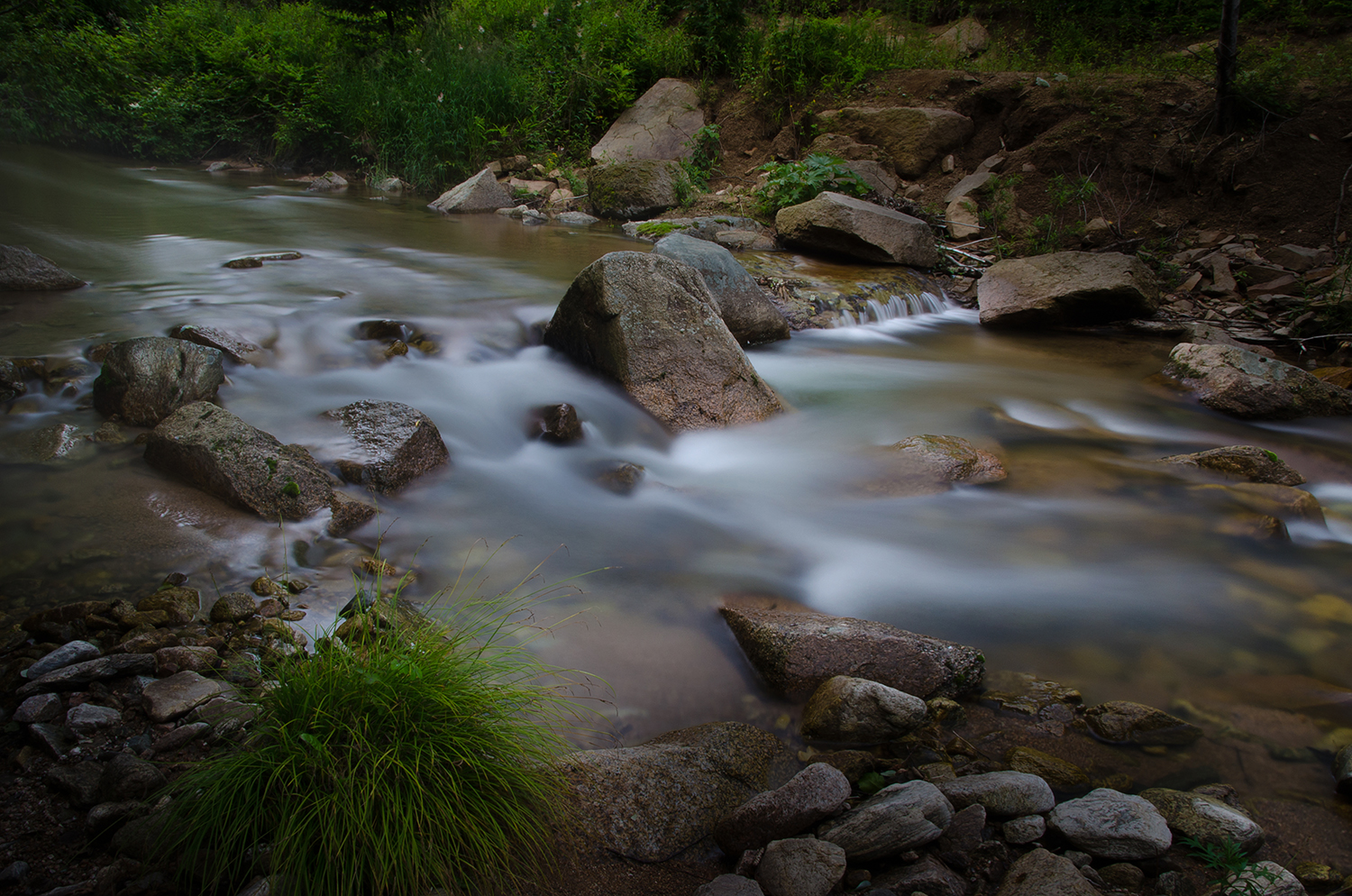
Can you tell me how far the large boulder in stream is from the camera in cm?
504

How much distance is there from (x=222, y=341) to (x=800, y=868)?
4976 millimetres

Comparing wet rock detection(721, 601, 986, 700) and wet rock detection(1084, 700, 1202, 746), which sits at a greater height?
wet rock detection(721, 601, 986, 700)

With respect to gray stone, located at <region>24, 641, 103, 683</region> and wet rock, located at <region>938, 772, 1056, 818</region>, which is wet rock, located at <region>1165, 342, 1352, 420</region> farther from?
gray stone, located at <region>24, 641, 103, 683</region>

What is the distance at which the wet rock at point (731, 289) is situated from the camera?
6.54 meters

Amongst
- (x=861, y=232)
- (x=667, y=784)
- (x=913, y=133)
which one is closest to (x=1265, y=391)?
(x=861, y=232)

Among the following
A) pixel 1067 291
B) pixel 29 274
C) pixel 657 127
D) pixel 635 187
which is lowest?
pixel 29 274

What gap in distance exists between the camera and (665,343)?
199 inches

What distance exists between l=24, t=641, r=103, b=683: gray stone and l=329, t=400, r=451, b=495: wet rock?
4.91 feet

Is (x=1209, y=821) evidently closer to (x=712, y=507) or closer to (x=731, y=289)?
(x=712, y=507)

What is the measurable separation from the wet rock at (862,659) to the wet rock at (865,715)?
0.17m

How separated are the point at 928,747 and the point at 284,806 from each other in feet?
6.47

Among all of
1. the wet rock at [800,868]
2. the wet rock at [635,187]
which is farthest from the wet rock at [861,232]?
the wet rock at [800,868]

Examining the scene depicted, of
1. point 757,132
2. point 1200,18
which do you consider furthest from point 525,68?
point 1200,18

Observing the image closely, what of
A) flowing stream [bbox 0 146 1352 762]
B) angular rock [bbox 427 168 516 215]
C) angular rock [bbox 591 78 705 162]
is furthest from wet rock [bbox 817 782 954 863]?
angular rock [bbox 591 78 705 162]
